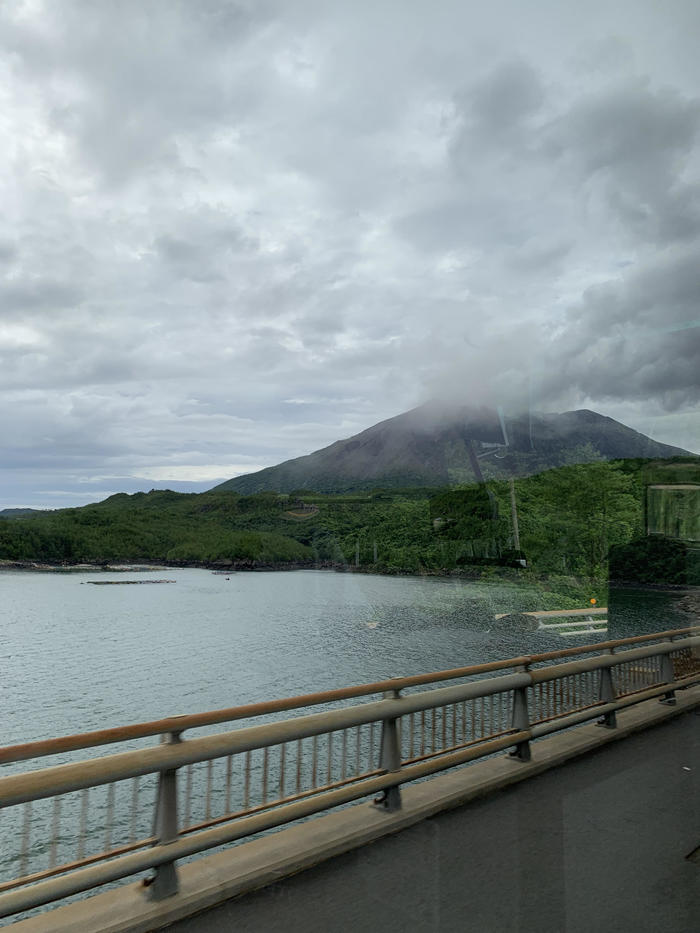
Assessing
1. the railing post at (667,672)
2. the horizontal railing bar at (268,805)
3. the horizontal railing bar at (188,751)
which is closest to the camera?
the horizontal railing bar at (188,751)

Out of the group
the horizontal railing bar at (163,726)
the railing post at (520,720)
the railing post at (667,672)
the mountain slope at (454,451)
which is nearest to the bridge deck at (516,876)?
the railing post at (520,720)

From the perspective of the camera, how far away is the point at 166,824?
256 centimetres

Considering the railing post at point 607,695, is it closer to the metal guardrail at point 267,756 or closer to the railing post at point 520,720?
the metal guardrail at point 267,756

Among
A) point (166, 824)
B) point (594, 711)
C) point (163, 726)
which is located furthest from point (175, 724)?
point (594, 711)

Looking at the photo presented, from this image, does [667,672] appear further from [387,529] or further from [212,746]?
[387,529]

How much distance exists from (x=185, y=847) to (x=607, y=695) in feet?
13.3

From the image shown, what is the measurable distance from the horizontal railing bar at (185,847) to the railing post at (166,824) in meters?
0.03

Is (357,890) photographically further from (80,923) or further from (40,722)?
(40,722)

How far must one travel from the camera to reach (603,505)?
1951 inches

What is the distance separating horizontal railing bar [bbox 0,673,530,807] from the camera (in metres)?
2.18

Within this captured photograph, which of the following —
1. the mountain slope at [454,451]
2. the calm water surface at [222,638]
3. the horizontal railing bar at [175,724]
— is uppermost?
the mountain slope at [454,451]

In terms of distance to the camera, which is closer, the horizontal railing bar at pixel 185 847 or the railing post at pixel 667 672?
the horizontal railing bar at pixel 185 847

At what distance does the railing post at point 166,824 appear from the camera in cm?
246

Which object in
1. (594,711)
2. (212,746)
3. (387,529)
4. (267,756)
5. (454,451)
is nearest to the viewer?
(212,746)
